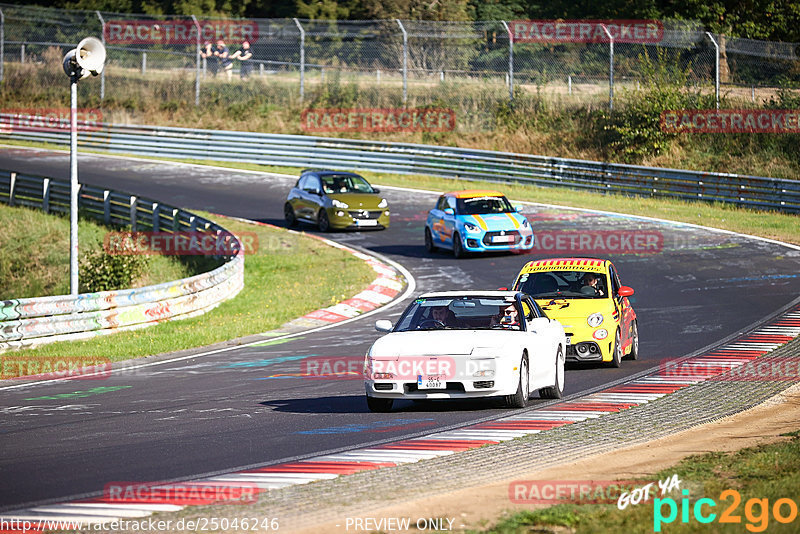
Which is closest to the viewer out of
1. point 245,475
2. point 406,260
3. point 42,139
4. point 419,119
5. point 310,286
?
point 245,475

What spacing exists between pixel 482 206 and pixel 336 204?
561 cm

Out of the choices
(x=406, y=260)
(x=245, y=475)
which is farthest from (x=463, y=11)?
(x=245, y=475)

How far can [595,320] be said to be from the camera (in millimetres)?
15430

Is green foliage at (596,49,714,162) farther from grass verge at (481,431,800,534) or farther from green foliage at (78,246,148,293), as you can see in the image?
grass verge at (481,431,800,534)

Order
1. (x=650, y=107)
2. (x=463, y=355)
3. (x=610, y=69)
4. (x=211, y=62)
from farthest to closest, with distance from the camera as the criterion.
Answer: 1. (x=211, y=62)
2. (x=650, y=107)
3. (x=610, y=69)
4. (x=463, y=355)

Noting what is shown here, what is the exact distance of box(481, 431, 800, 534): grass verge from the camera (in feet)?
22.3

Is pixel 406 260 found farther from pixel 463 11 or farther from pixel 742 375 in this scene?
pixel 463 11

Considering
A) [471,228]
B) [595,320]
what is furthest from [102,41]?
[595,320]

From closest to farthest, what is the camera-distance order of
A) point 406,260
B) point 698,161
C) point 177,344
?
1. point 177,344
2. point 406,260
3. point 698,161

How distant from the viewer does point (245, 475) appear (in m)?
8.85

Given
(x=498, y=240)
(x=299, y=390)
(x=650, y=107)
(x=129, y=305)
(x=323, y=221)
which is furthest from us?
(x=650, y=107)

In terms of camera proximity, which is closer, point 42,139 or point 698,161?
point 698,161

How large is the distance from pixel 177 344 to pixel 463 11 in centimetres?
4633

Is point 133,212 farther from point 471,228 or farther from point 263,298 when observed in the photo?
point 471,228
